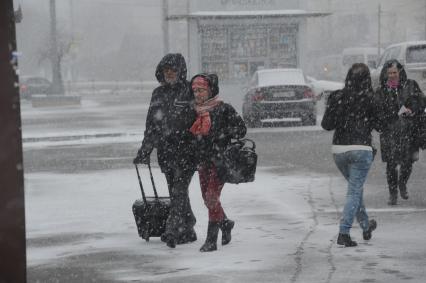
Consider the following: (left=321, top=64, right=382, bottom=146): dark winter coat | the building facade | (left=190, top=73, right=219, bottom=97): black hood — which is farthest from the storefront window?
(left=321, top=64, right=382, bottom=146): dark winter coat

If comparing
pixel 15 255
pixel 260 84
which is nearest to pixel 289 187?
pixel 15 255

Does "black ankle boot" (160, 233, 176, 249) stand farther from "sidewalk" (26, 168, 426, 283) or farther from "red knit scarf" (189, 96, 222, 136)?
"red knit scarf" (189, 96, 222, 136)

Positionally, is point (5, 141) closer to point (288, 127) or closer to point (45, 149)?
point (45, 149)

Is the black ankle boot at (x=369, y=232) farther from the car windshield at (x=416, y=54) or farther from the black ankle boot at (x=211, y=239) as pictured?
the car windshield at (x=416, y=54)

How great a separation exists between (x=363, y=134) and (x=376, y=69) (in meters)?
15.3

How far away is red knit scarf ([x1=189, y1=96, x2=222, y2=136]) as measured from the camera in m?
7.68

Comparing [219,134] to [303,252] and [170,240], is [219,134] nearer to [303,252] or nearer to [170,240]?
[170,240]

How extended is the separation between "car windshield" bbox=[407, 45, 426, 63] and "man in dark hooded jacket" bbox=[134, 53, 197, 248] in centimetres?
1526

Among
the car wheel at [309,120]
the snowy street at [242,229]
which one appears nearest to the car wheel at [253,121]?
the car wheel at [309,120]

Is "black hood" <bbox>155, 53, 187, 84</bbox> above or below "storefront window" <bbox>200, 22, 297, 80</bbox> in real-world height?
above

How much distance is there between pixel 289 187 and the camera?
1220 centimetres

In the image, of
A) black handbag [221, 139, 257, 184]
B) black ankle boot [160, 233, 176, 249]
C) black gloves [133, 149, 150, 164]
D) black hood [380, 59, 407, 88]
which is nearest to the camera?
black handbag [221, 139, 257, 184]

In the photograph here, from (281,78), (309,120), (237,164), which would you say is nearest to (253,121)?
(281,78)

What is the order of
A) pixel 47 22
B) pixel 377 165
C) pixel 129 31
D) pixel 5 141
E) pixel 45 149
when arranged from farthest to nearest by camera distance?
pixel 129 31 < pixel 47 22 < pixel 45 149 < pixel 377 165 < pixel 5 141
